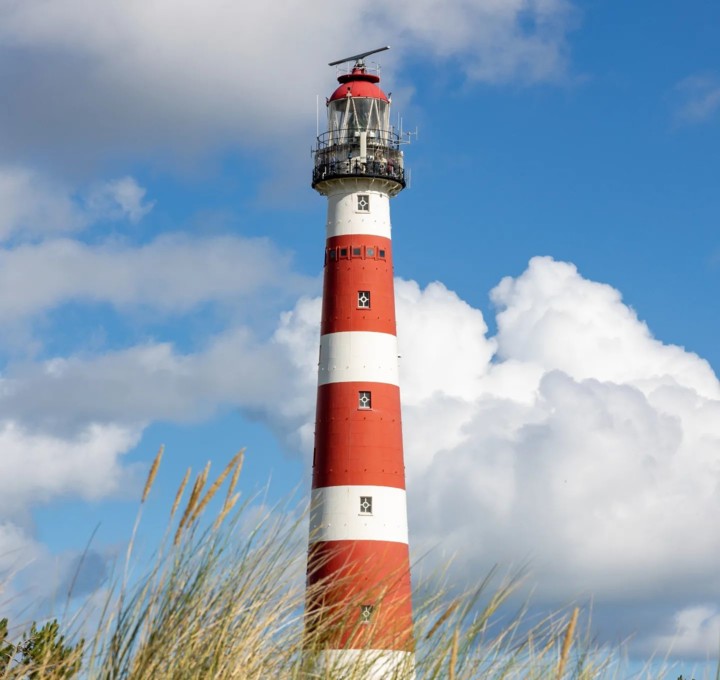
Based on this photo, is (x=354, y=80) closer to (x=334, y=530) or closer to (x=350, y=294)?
(x=350, y=294)

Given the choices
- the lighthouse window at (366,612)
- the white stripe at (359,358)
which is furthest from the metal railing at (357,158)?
the lighthouse window at (366,612)

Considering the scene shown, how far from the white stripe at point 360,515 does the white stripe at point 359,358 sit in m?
2.63

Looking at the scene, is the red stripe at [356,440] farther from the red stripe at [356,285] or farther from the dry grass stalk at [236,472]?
the dry grass stalk at [236,472]

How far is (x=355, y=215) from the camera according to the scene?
106ft

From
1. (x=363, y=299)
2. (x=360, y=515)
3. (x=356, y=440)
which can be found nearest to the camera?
(x=360, y=515)

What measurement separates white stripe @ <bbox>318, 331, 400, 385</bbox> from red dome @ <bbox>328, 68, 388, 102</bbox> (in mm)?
6936

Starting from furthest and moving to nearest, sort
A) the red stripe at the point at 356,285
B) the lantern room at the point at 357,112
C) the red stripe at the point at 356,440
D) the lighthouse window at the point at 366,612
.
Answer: the lantern room at the point at 357,112 → the red stripe at the point at 356,285 → the red stripe at the point at 356,440 → the lighthouse window at the point at 366,612

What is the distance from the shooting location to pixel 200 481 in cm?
556

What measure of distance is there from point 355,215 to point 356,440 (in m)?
5.91

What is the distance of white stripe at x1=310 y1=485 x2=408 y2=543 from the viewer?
29266mm

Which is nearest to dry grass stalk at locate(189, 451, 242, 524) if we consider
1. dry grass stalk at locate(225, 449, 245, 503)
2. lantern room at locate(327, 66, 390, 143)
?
dry grass stalk at locate(225, 449, 245, 503)

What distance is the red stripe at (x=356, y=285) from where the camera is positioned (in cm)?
3094

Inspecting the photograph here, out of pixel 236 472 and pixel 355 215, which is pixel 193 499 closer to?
pixel 236 472

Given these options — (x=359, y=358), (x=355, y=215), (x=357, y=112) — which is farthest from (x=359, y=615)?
(x=357, y=112)
